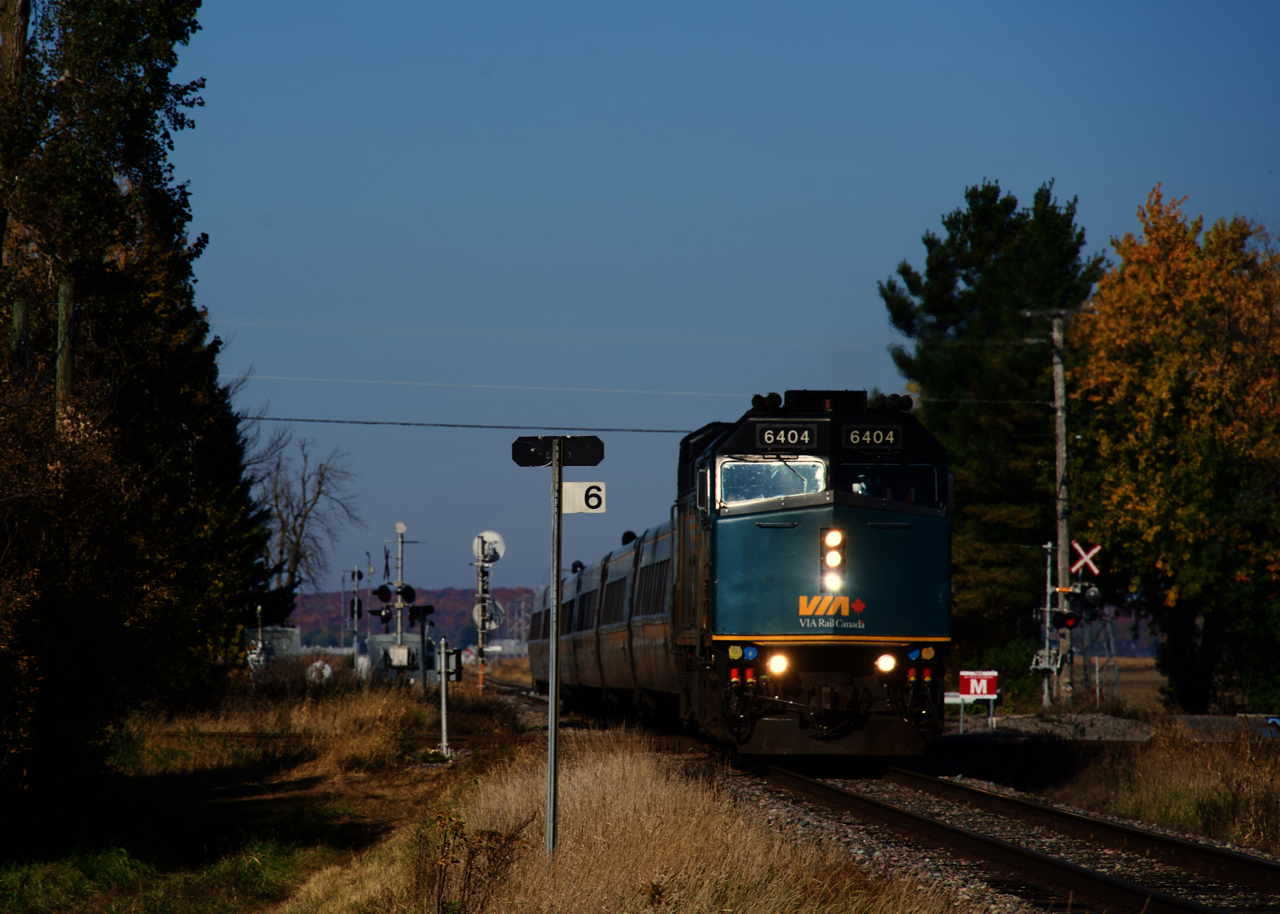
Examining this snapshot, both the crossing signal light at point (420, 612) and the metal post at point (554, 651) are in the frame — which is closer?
the metal post at point (554, 651)

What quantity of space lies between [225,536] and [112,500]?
50.3 feet

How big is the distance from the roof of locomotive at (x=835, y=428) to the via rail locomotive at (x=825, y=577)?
0.05 ft

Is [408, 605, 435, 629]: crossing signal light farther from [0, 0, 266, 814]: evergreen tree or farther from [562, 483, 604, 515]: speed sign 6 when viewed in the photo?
[562, 483, 604, 515]: speed sign 6

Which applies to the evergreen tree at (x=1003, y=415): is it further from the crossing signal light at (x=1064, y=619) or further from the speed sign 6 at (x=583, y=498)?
the speed sign 6 at (x=583, y=498)

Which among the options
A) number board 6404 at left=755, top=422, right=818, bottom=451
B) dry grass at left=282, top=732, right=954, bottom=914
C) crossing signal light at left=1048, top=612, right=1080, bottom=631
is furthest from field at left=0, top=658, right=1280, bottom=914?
crossing signal light at left=1048, top=612, right=1080, bottom=631

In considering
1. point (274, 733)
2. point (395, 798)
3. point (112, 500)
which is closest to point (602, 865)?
point (112, 500)

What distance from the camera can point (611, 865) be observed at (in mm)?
9141

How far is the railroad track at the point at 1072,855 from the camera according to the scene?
9773 millimetres

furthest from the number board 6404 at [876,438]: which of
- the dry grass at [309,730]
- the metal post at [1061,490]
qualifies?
the metal post at [1061,490]

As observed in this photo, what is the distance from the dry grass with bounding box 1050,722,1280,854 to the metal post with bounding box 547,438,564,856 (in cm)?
750

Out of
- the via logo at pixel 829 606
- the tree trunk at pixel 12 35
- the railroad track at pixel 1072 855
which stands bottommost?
the railroad track at pixel 1072 855

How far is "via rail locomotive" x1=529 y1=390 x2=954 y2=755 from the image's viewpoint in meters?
14.3

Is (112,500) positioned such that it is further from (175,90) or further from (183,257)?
(183,257)

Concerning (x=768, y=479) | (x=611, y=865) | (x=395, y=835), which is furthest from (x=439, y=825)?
(x=768, y=479)
